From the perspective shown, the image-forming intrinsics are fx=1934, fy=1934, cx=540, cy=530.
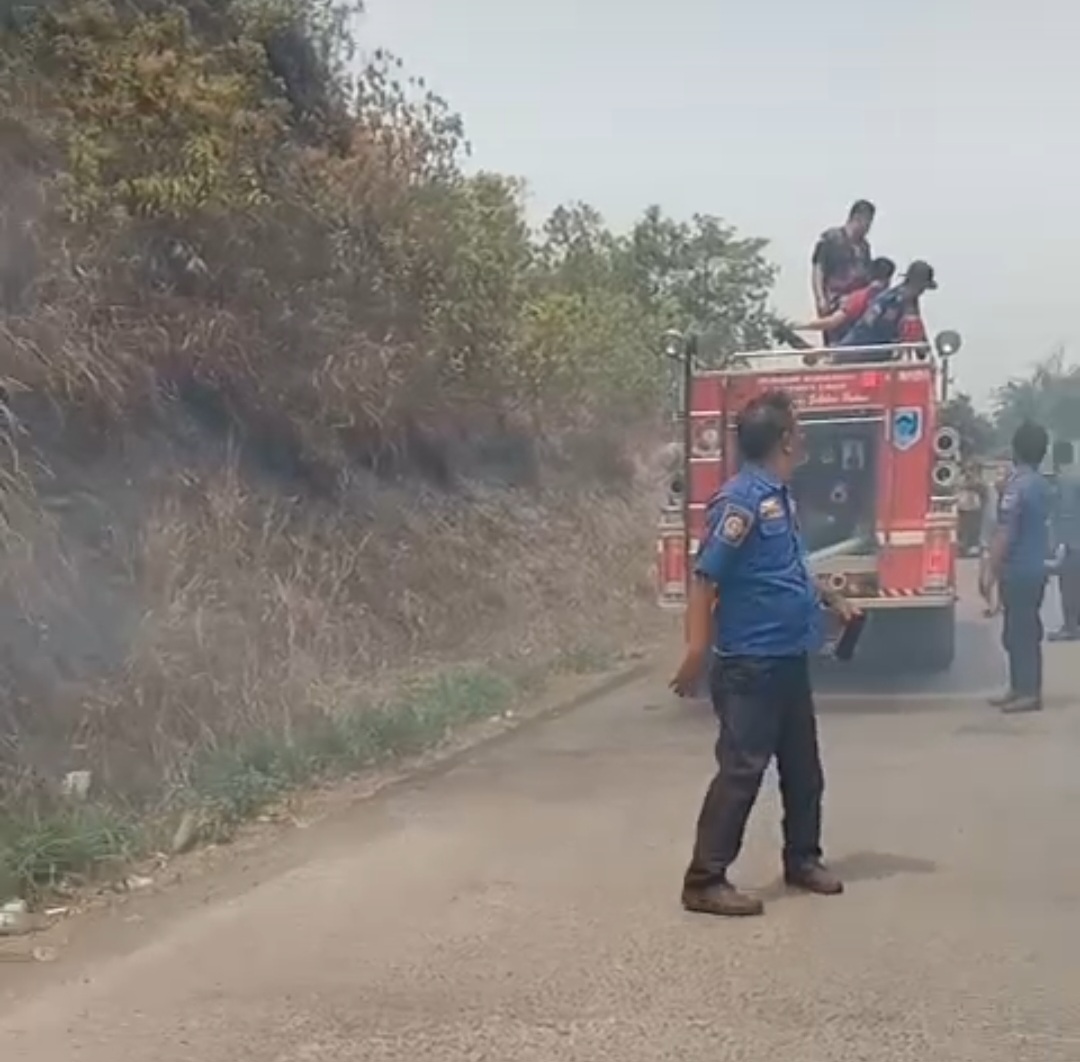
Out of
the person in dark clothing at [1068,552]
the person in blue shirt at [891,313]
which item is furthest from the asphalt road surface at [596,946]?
the person in dark clothing at [1068,552]

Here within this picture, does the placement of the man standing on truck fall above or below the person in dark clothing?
above

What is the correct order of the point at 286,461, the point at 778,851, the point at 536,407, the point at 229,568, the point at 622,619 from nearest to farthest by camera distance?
the point at 778,851
the point at 229,568
the point at 286,461
the point at 622,619
the point at 536,407

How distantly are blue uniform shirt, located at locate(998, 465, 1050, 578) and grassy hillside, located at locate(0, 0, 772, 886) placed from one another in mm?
3830

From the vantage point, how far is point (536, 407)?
24219 mm

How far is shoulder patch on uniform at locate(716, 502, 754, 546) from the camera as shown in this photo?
282 inches

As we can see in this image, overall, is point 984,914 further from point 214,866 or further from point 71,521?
point 71,521

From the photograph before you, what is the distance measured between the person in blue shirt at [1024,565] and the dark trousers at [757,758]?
5.55 meters

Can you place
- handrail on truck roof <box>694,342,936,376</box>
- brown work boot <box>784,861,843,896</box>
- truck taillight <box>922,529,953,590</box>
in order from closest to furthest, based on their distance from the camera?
1. brown work boot <box>784,861,843,896</box>
2. truck taillight <box>922,529,953,590</box>
3. handrail on truck roof <box>694,342,936,376</box>

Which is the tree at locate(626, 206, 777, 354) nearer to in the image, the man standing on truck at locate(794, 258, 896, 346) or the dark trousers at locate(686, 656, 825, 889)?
the man standing on truck at locate(794, 258, 896, 346)

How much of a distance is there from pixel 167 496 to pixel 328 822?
4542mm

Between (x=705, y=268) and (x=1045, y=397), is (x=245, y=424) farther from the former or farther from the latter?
(x=1045, y=397)

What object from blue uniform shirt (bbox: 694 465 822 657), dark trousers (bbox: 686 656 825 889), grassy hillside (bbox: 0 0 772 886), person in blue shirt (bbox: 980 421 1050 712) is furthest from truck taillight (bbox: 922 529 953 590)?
blue uniform shirt (bbox: 694 465 822 657)

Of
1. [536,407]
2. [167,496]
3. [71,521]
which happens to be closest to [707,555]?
[71,521]

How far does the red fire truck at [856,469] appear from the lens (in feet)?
47.1
